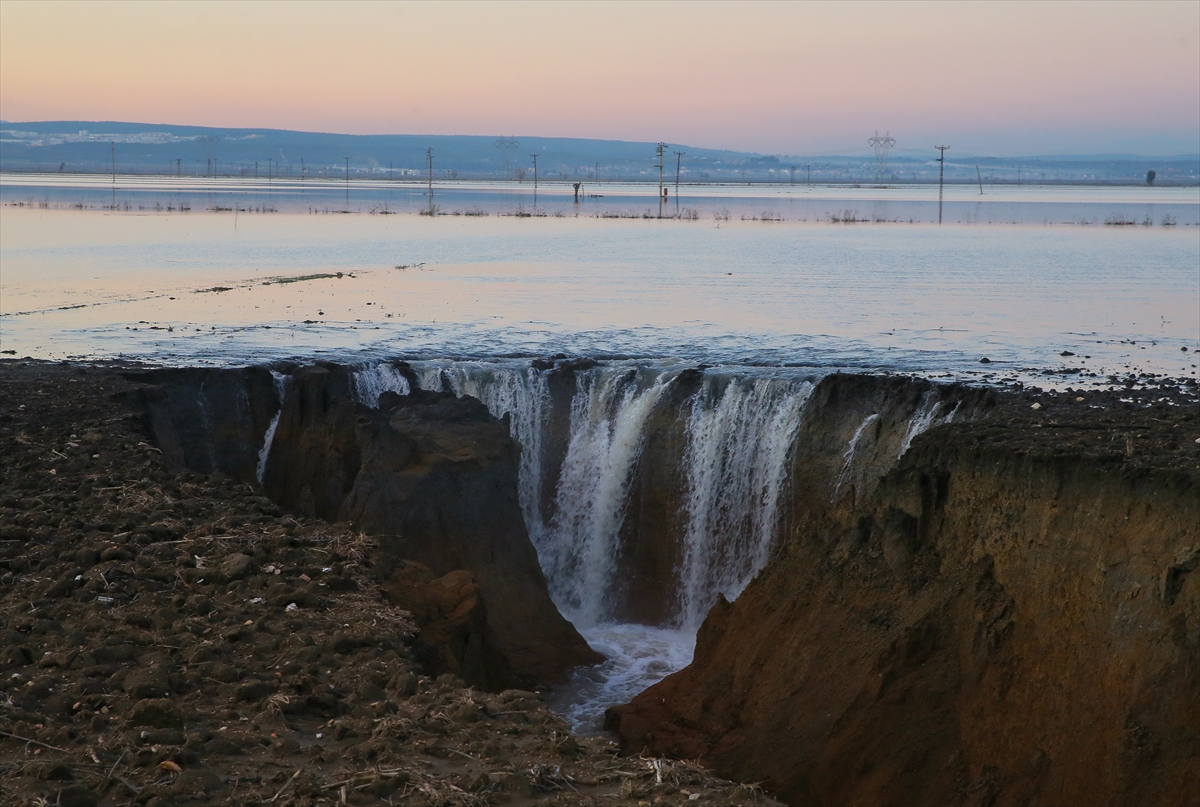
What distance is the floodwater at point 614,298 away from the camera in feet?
83.7

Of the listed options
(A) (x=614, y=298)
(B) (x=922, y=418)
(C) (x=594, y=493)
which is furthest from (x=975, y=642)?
(A) (x=614, y=298)

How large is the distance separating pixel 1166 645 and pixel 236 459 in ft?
46.0

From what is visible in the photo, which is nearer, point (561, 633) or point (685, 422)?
point (561, 633)

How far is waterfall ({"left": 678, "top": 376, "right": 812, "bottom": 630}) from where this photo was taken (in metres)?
19.2

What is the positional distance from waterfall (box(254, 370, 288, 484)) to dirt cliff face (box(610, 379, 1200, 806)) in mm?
8184

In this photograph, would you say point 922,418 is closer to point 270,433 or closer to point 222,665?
point 270,433

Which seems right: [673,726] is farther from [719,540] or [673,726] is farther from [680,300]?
[680,300]

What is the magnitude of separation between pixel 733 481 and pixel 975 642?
308 inches

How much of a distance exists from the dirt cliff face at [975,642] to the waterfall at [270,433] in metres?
8.18

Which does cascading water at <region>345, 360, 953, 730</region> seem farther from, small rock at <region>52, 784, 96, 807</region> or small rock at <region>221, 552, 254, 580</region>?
small rock at <region>52, 784, 96, 807</region>

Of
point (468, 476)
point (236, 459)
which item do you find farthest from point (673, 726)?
point (236, 459)

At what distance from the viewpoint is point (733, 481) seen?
19562 millimetres

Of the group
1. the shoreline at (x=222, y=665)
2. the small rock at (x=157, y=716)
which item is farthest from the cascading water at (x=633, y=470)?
the small rock at (x=157, y=716)

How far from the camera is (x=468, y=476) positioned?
1750 centimetres
